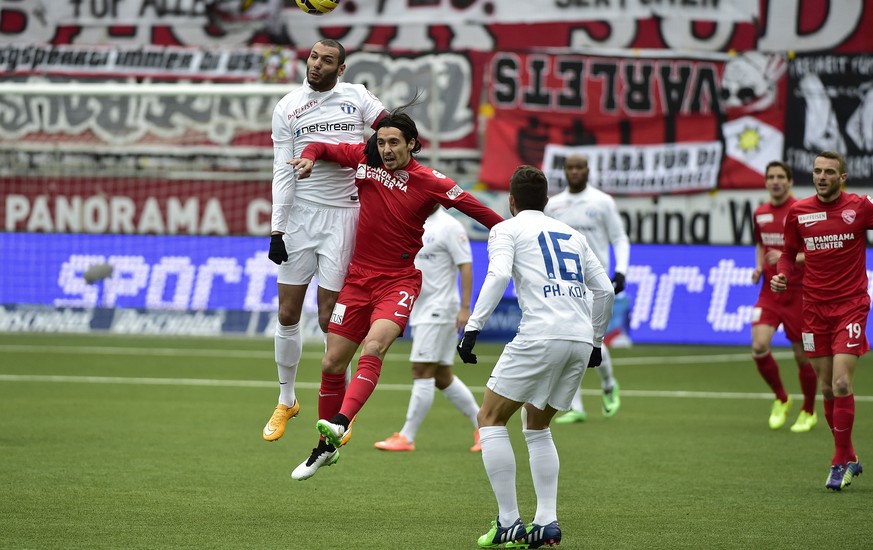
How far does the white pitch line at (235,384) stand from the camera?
1535cm

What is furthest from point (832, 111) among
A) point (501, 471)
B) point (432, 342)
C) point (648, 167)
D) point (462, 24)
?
point (501, 471)

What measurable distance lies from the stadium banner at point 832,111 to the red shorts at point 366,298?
50.5 ft

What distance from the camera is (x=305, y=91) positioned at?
29.1 feet

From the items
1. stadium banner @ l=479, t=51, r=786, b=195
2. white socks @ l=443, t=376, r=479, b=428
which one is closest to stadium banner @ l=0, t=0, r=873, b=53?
stadium banner @ l=479, t=51, r=786, b=195

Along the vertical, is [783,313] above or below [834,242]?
below

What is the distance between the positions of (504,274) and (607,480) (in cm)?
320

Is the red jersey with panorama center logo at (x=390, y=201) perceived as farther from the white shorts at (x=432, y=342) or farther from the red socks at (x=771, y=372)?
the red socks at (x=771, y=372)

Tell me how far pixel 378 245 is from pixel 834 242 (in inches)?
132

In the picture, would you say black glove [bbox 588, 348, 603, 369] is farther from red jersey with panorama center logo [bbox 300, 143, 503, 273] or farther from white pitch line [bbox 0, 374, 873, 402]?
white pitch line [bbox 0, 374, 873, 402]

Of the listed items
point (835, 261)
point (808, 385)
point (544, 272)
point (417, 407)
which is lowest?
point (808, 385)

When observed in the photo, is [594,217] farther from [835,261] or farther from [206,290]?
[206,290]

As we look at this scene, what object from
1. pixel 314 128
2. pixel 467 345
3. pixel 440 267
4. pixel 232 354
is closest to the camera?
pixel 467 345

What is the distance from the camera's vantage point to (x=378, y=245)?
8.66 metres

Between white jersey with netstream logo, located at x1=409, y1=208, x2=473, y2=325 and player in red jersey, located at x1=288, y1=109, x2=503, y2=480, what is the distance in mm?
2554
